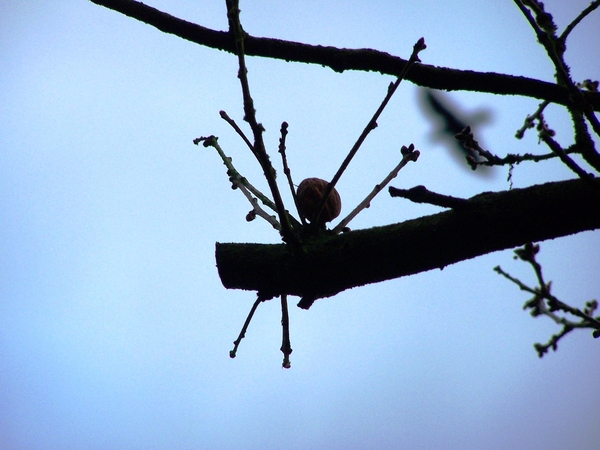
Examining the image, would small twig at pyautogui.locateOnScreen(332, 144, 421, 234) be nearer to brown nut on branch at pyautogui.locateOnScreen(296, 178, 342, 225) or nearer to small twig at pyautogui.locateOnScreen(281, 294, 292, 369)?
brown nut on branch at pyautogui.locateOnScreen(296, 178, 342, 225)

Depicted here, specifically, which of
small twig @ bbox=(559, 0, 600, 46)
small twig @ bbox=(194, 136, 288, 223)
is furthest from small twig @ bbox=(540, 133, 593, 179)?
small twig @ bbox=(194, 136, 288, 223)

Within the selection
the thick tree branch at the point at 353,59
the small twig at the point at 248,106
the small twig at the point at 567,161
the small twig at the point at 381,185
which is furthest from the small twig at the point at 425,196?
the thick tree branch at the point at 353,59

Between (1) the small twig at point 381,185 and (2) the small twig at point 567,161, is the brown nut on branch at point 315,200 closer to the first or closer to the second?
(1) the small twig at point 381,185

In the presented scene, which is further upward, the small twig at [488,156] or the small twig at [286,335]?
the small twig at [488,156]

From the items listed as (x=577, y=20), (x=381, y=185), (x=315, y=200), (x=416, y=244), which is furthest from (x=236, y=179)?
(x=577, y=20)

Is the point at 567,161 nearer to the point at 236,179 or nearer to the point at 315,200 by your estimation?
the point at 315,200

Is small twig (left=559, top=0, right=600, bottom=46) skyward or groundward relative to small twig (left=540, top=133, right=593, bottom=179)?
skyward
